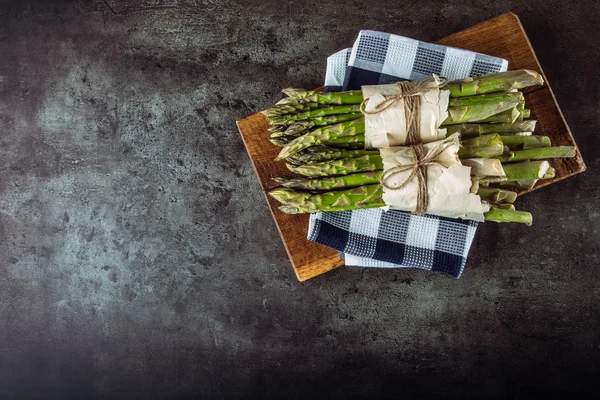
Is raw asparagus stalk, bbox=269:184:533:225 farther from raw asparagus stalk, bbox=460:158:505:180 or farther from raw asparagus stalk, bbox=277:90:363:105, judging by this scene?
raw asparagus stalk, bbox=277:90:363:105

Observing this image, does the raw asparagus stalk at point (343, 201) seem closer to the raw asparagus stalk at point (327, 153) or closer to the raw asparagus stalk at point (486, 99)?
the raw asparagus stalk at point (327, 153)

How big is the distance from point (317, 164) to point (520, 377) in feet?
6.45

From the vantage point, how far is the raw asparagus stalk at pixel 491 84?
6.15 ft

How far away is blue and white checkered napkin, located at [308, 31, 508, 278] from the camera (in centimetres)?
201

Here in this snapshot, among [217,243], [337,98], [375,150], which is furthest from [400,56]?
[217,243]

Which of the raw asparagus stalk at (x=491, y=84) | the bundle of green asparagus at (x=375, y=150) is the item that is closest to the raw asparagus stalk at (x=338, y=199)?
the bundle of green asparagus at (x=375, y=150)

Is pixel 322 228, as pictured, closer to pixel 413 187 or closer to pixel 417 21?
pixel 413 187

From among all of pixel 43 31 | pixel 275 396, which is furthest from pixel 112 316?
pixel 43 31

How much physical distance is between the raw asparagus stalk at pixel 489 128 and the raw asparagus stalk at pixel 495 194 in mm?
260

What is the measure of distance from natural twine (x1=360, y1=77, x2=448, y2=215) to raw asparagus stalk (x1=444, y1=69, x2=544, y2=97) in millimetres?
75

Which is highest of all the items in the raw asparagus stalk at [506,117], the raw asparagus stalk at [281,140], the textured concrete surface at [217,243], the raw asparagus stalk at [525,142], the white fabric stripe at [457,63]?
the white fabric stripe at [457,63]

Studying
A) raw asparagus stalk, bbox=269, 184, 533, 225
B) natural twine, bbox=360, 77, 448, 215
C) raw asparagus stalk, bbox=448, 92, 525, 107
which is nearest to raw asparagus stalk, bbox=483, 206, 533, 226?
raw asparagus stalk, bbox=269, 184, 533, 225

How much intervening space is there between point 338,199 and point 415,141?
43 cm

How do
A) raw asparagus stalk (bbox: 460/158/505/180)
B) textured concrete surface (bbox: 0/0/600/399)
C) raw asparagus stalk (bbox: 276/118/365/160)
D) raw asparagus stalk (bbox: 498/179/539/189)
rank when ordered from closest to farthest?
raw asparagus stalk (bbox: 460/158/505/180) < raw asparagus stalk (bbox: 276/118/365/160) < raw asparagus stalk (bbox: 498/179/539/189) < textured concrete surface (bbox: 0/0/600/399)
